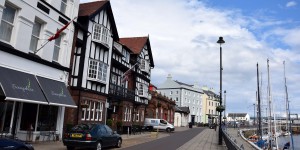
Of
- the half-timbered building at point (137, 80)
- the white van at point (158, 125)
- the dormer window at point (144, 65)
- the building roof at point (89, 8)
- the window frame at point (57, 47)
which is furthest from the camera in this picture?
the white van at point (158, 125)

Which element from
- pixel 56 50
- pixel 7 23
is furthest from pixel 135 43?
pixel 7 23

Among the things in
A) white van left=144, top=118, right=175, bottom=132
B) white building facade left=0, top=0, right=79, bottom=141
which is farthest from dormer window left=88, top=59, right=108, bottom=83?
white van left=144, top=118, right=175, bottom=132

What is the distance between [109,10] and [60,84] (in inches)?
423

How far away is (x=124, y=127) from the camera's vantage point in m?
35.4

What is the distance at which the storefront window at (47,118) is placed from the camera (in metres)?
19.3

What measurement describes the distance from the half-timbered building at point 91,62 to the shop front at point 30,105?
2.44 m

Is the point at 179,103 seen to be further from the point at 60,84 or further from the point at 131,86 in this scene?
the point at 60,84

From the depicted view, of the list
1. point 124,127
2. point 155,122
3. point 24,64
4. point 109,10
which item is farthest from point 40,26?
point 155,122

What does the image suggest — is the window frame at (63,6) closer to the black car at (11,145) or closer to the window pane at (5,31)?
the window pane at (5,31)

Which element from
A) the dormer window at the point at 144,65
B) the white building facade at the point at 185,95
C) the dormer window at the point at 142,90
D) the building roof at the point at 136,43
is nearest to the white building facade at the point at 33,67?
the building roof at the point at 136,43

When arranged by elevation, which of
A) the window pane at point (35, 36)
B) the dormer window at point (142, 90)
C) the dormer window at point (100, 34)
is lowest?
the dormer window at point (142, 90)

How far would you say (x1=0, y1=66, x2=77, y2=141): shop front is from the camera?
15016 mm

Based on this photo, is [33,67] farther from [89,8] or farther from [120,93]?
[120,93]

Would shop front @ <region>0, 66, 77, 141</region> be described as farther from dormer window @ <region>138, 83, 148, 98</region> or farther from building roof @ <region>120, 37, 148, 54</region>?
building roof @ <region>120, 37, 148, 54</region>
